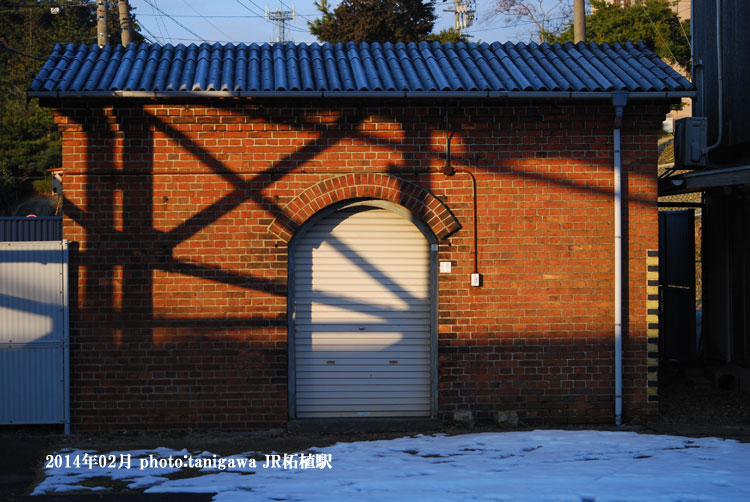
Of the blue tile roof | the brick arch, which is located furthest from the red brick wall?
the blue tile roof

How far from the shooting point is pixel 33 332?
9.03 metres

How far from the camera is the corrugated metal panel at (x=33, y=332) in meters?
8.98

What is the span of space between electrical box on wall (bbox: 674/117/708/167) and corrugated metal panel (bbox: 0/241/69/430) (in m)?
7.90

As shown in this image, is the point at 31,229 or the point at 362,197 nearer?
the point at 362,197

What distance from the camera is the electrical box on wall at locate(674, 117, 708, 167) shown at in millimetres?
10344

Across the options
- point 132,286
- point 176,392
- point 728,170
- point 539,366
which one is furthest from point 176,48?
point 728,170

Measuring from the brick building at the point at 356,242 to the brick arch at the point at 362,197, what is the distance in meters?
0.02

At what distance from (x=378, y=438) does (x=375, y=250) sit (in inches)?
87.6

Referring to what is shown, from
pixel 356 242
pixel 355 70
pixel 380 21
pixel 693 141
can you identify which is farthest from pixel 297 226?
pixel 380 21

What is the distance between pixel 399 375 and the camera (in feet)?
31.0

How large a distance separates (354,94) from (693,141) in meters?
4.75

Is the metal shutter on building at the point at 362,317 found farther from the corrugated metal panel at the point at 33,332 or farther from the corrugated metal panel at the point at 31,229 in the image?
the corrugated metal panel at the point at 31,229

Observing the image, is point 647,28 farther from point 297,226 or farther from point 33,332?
point 33,332

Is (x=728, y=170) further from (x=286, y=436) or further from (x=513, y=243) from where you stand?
(x=286, y=436)
